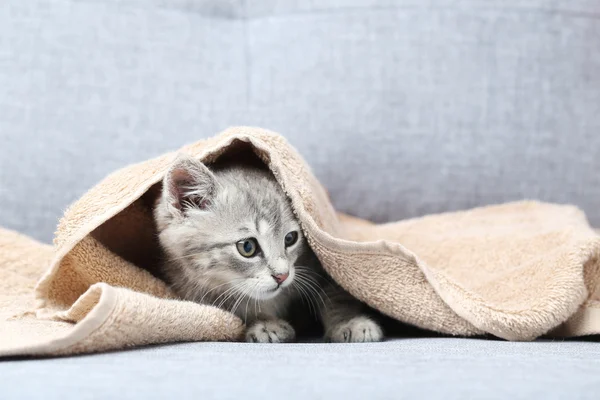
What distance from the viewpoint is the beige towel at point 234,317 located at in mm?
1047

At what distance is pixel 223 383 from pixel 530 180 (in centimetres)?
125

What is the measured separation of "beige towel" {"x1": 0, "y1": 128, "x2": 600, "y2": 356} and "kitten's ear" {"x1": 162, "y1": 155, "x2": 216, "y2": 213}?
0.04 metres

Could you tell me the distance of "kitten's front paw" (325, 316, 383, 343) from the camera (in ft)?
4.02

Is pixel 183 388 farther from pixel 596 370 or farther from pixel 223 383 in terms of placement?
pixel 596 370

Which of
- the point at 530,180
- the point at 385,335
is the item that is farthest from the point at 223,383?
the point at 530,180

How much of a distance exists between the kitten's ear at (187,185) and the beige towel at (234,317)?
4cm

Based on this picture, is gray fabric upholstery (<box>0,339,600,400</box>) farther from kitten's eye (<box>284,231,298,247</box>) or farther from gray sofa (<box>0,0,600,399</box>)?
gray sofa (<box>0,0,600,399</box>)

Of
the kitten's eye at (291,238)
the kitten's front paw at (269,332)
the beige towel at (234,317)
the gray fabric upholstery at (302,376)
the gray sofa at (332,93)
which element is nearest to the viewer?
the gray fabric upholstery at (302,376)

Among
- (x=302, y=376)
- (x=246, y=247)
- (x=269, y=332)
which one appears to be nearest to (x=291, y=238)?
(x=246, y=247)

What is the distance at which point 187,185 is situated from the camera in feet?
4.26

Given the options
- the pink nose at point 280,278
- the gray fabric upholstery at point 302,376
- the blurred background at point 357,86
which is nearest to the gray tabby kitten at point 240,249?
the pink nose at point 280,278

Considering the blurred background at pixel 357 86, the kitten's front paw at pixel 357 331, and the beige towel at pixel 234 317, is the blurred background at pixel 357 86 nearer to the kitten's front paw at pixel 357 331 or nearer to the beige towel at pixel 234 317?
the beige towel at pixel 234 317

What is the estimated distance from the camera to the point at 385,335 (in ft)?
4.40

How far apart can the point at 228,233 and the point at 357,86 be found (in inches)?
26.0
